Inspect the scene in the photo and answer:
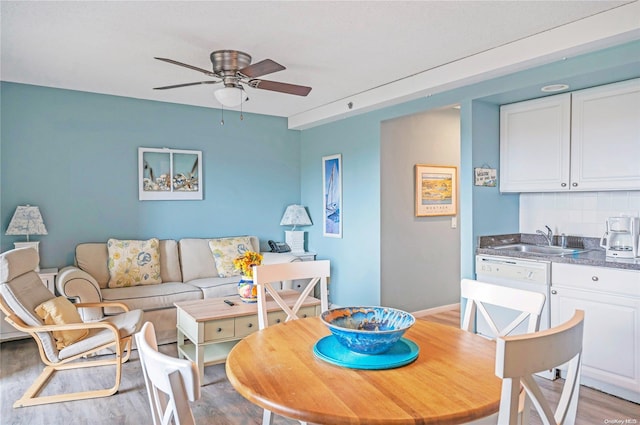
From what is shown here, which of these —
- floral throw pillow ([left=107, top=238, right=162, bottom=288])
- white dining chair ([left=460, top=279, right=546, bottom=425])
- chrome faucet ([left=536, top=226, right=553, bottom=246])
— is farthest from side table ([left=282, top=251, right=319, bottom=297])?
white dining chair ([left=460, top=279, right=546, bottom=425])

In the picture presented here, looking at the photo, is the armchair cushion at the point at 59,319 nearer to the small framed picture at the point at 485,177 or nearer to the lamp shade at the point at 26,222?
the lamp shade at the point at 26,222

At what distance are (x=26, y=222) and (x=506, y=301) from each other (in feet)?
13.5

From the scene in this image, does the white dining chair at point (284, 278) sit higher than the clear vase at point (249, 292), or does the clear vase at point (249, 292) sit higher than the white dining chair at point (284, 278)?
the white dining chair at point (284, 278)

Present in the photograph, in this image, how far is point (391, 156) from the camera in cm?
462

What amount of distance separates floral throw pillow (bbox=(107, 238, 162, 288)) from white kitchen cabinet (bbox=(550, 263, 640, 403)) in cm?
370

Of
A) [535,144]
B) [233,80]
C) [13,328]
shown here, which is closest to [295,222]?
[233,80]

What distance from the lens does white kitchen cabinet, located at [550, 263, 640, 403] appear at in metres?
2.65

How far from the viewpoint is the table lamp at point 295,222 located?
5.55 metres

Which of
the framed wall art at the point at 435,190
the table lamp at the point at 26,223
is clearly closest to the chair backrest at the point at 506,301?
the framed wall art at the point at 435,190

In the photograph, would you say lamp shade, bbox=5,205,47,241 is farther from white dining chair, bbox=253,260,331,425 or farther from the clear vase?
white dining chair, bbox=253,260,331,425

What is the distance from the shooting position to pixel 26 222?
3.94 m

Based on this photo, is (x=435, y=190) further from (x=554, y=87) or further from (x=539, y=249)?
(x=554, y=87)

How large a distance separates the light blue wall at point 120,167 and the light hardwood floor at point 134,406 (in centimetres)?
162

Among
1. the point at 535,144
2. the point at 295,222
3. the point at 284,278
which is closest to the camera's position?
the point at 284,278
